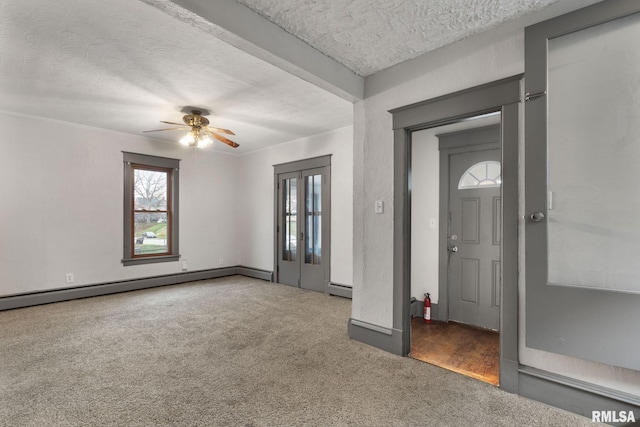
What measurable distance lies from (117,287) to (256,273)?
2384 millimetres

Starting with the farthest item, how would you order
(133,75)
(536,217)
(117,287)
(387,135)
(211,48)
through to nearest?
(117,287), (133,75), (387,135), (211,48), (536,217)

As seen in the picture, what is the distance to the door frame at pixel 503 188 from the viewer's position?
82.7 inches

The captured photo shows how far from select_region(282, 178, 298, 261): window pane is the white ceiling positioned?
6.33 feet

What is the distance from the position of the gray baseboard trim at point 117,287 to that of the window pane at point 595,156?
487 cm

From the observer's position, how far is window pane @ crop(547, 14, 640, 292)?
1.73 metres

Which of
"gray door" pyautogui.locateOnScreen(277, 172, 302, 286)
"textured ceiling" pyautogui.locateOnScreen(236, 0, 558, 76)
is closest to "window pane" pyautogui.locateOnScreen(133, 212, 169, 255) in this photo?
"gray door" pyautogui.locateOnScreen(277, 172, 302, 286)

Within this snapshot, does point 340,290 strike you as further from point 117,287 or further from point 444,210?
point 117,287

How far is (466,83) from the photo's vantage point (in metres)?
2.35

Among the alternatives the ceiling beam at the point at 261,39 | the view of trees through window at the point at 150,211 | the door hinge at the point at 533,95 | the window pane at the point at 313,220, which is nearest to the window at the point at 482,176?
the door hinge at the point at 533,95

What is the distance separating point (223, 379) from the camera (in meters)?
2.27

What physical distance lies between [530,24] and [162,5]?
237 centimetres

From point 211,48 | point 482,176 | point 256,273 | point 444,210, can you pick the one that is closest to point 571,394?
point 444,210

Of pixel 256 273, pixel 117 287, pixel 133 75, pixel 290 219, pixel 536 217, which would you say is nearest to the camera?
pixel 536 217

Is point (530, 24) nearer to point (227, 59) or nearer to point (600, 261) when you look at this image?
point (600, 261)
